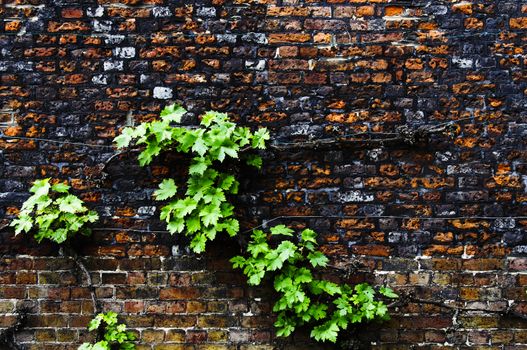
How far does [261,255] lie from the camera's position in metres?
3.07

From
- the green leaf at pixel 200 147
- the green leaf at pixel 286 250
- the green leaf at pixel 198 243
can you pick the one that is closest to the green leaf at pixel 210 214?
the green leaf at pixel 198 243

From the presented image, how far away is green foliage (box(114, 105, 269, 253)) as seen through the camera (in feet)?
9.59

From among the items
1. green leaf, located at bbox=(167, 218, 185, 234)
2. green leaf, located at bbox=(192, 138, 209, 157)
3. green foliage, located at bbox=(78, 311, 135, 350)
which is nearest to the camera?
green leaf, located at bbox=(192, 138, 209, 157)

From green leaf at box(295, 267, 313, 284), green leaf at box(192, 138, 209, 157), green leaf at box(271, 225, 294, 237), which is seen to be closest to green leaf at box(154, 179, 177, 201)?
green leaf at box(192, 138, 209, 157)

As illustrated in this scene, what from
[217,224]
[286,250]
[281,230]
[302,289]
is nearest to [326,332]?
[302,289]

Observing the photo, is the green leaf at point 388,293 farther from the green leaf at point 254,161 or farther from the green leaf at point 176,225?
the green leaf at point 176,225

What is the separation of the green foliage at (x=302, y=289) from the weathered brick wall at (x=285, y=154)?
0.13m

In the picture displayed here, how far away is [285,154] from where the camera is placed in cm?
313

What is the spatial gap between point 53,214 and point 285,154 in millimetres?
1533

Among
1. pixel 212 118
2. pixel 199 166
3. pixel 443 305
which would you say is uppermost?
pixel 212 118

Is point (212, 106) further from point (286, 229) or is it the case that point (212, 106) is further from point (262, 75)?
point (286, 229)

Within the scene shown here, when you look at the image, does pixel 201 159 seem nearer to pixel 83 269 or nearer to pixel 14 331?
pixel 83 269

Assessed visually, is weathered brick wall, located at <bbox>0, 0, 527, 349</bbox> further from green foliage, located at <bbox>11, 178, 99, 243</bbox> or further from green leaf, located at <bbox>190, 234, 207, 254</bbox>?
green leaf, located at <bbox>190, 234, 207, 254</bbox>

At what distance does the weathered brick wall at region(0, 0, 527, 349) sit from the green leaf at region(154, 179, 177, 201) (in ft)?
0.47
